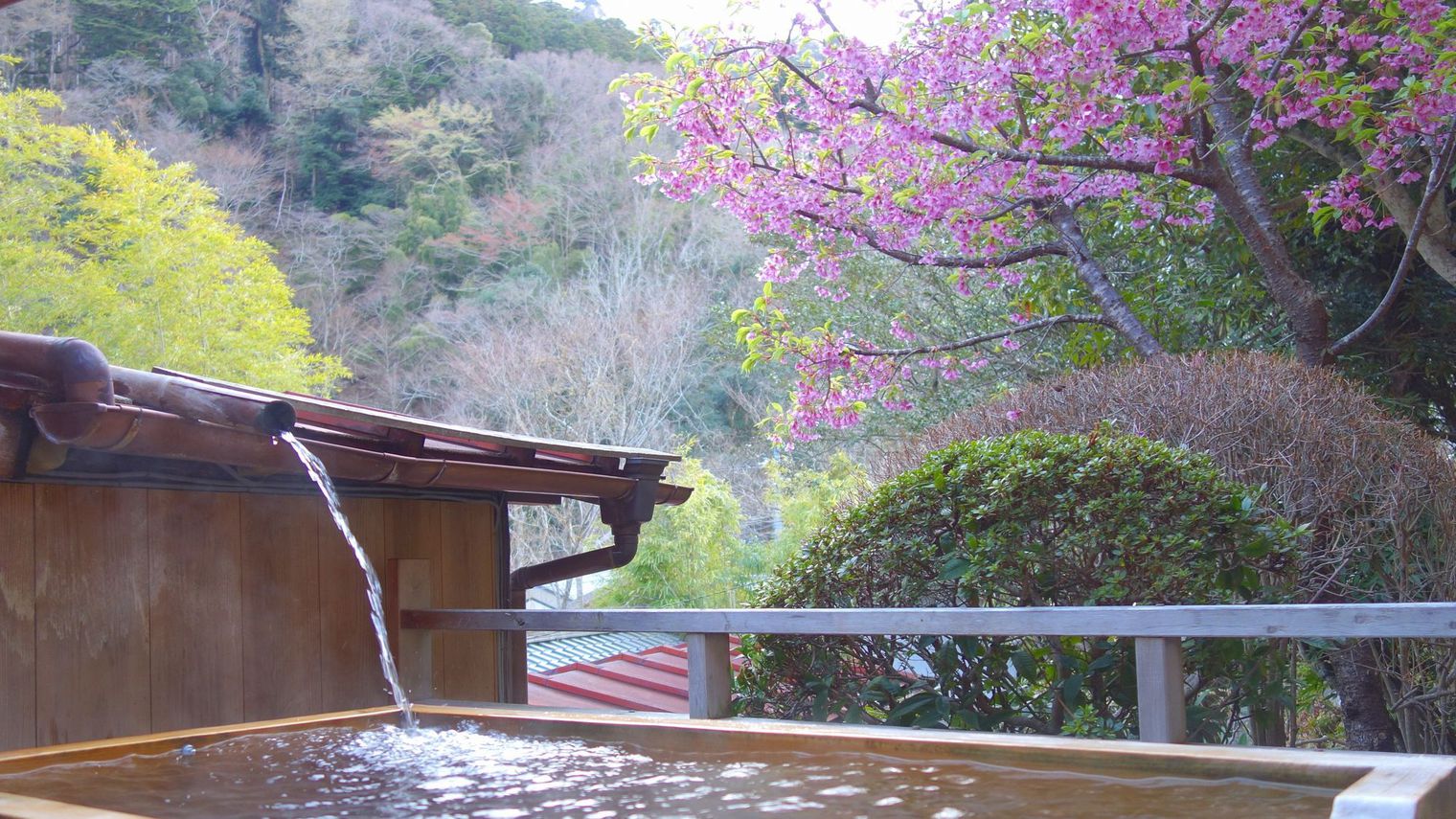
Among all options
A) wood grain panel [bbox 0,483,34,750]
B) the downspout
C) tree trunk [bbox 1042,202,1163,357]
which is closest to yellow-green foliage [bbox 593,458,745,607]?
tree trunk [bbox 1042,202,1163,357]

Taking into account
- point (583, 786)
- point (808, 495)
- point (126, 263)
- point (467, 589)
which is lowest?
point (583, 786)

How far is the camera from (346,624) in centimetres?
373

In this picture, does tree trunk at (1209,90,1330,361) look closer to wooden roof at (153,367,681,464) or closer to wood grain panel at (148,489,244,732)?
wooden roof at (153,367,681,464)

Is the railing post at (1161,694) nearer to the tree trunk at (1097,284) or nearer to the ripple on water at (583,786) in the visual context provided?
the ripple on water at (583,786)

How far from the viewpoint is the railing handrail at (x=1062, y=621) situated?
2.03 meters

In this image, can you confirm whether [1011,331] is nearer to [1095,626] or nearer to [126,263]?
[1095,626]

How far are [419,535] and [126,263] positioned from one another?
12.2 meters

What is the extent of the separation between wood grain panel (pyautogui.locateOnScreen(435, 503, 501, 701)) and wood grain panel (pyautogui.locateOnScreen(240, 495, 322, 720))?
0.67 m

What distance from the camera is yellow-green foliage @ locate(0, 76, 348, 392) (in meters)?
13.8

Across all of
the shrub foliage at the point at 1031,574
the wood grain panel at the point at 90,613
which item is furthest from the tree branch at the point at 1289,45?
the wood grain panel at the point at 90,613

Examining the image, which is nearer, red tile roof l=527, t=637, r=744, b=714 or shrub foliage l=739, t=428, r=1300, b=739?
shrub foliage l=739, t=428, r=1300, b=739

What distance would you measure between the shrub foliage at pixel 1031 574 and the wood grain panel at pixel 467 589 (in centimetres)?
131

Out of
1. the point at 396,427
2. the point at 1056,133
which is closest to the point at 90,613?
the point at 396,427

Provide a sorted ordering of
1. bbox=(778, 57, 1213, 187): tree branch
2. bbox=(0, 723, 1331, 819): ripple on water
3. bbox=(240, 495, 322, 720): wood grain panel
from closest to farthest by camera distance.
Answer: bbox=(0, 723, 1331, 819): ripple on water → bbox=(240, 495, 322, 720): wood grain panel → bbox=(778, 57, 1213, 187): tree branch
